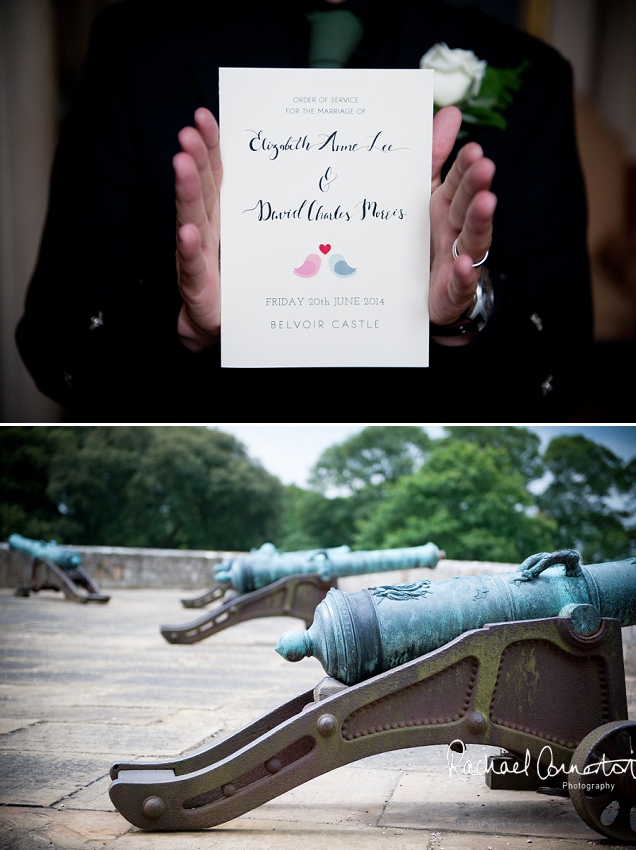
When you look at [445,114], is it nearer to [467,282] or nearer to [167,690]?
[467,282]

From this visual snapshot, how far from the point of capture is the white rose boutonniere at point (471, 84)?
2467mm

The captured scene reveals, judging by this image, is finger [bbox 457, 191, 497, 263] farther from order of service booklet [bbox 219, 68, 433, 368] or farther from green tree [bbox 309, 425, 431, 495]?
green tree [bbox 309, 425, 431, 495]

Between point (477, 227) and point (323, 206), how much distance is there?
417mm

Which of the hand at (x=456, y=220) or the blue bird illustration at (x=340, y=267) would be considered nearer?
the hand at (x=456, y=220)

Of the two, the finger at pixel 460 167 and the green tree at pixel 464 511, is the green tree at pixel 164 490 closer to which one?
the green tree at pixel 464 511

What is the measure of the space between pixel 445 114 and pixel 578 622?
3.77 ft

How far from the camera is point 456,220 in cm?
A: 201

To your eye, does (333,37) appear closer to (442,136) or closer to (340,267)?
(442,136)

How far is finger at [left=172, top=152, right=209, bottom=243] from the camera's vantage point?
6.21 ft

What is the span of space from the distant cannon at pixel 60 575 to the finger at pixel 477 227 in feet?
17.2

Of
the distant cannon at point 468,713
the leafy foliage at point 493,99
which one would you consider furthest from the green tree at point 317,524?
the distant cannon at point 468,713

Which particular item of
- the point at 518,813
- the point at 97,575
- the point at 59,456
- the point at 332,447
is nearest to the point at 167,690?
the point at 59,456

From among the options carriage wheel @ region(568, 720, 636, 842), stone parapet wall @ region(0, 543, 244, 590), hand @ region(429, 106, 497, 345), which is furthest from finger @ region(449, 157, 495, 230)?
stone parapet wall @ region(0, 543, 244, 590)

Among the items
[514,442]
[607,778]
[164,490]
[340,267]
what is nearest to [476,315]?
[340,267]
